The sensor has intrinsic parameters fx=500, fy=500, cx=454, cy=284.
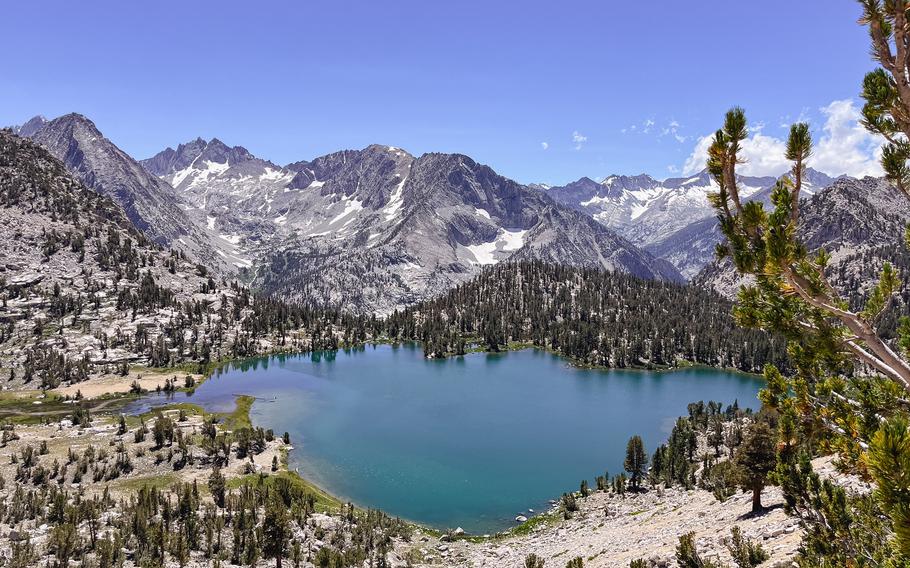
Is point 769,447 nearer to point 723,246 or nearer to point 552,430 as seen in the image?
point 723,246

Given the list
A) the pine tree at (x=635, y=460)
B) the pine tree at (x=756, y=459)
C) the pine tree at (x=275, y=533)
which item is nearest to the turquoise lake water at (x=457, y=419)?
the pine tree at (x=635, y=460)

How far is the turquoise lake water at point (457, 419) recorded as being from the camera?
62828 millimetres

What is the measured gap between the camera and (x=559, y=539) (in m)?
45.4

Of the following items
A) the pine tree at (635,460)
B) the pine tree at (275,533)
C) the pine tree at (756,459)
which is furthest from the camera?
the pine tree at (635,460)

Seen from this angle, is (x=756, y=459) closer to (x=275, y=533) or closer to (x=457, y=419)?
(x=275, y=533)

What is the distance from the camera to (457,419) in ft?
320

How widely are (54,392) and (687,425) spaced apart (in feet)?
399

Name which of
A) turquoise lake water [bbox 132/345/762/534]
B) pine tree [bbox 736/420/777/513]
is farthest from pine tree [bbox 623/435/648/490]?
pine tree [bbox 736/420/777/513]

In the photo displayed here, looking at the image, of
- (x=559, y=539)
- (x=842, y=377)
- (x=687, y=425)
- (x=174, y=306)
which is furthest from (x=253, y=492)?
(x=174, y=306)

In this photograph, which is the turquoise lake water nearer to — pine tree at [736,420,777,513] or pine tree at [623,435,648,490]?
pine tree at [623,435,648,490]

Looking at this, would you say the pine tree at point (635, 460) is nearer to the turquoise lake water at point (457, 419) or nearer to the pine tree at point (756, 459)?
the turquoise lake water at point (457, 419)

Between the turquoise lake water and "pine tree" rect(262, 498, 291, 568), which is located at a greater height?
"pine tree" rect(262, 498, 291, 568)

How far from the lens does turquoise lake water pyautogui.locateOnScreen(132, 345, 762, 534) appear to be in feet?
206

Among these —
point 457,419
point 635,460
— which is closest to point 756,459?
point 635,460
